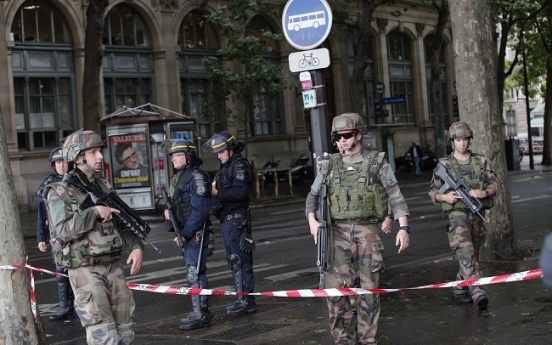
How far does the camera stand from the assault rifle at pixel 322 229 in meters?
7.07

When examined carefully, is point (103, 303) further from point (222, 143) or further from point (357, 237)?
point (222, 143)

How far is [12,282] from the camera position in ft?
24.5

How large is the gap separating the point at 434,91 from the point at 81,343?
34726 mm

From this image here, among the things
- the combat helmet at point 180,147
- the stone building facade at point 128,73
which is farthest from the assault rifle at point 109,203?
the stone building facade at point 128,73

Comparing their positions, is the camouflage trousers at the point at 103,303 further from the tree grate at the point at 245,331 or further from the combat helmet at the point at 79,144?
the tree grate at the point at 245,331

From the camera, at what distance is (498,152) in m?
12.2

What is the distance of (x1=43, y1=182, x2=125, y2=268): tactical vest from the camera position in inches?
252

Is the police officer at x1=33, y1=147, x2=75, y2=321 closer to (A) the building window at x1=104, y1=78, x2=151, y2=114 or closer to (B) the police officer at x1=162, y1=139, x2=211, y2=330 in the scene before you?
(B) the police officer at x1=162, y1=139, x2=211, y2=330

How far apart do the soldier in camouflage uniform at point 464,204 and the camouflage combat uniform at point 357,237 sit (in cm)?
195

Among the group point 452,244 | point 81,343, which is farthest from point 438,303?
point 81,343

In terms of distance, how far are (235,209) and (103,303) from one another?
3.26 meters

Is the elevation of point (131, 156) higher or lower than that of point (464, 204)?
higher

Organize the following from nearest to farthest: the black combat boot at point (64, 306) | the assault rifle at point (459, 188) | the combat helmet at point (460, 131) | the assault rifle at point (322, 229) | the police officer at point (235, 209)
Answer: the assault rifle at point (322, 229), the assault rifle at point (459, 188), the combat helmet at point (460, 131), the police officer at point (235, 209), the black combat boot at point (64, 306)

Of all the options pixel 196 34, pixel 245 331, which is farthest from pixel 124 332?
pixel 196 34
